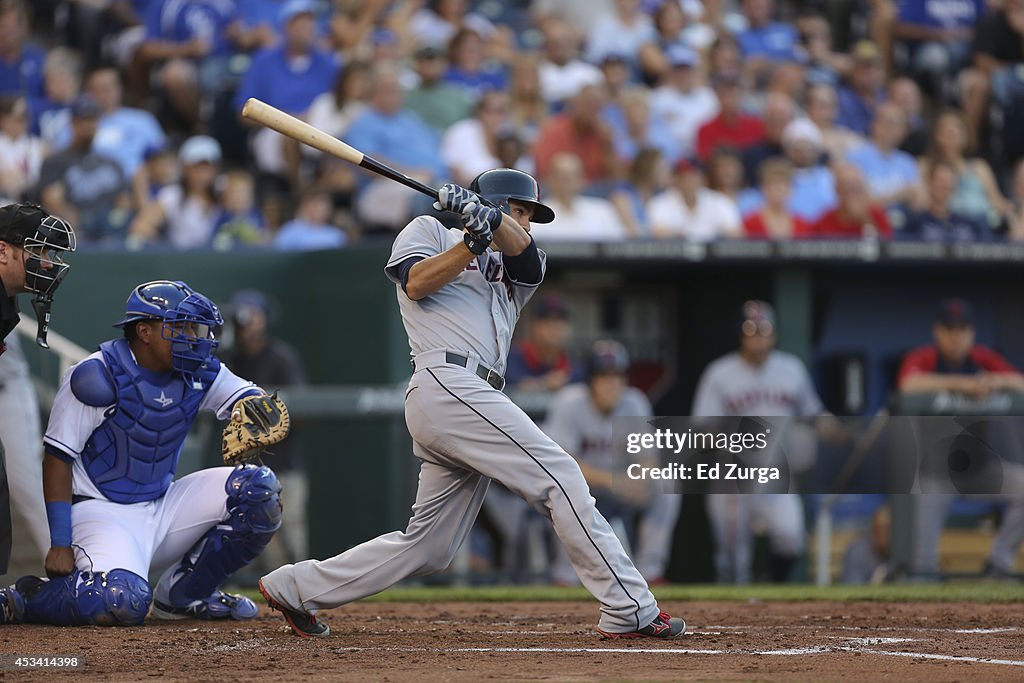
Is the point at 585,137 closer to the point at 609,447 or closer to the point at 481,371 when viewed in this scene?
the point at 609,447

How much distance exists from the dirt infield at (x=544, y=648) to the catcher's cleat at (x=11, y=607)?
0.09 m

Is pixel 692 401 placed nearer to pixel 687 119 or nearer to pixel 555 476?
pixel 687 119

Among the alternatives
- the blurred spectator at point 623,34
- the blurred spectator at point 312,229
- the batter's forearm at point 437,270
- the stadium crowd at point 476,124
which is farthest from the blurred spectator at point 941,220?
the batter's forearm at point 437,270

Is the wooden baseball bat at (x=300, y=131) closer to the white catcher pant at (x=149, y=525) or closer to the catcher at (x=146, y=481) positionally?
the catcher at (x=146, y=481)

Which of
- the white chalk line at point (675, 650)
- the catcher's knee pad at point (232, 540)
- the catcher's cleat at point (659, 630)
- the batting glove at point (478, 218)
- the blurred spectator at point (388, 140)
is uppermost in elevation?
the blurred spectator at point (388, 140)

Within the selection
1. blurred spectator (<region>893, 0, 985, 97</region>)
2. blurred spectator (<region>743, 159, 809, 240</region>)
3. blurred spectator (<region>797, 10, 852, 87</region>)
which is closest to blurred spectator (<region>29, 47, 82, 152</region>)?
blurred spectator (<region>743, 159, 809, 240</region>)

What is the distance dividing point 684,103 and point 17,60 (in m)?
4.82

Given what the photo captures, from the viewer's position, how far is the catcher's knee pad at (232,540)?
224 inches

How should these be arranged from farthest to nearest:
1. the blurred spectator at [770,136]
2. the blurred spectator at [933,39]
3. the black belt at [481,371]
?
the blurred spectator at [933,39] < the blurred spectator at [770,136] < the black belt at [481,371]

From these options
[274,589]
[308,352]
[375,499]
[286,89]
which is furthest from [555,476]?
[286,89]

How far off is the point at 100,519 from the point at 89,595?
288mm

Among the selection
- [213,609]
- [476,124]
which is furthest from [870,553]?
[213,609]

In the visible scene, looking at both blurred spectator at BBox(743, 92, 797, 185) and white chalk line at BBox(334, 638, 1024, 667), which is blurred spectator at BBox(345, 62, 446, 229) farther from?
white chalk line at BBox(334, 638, 1024, 667)

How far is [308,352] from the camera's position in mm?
10273
